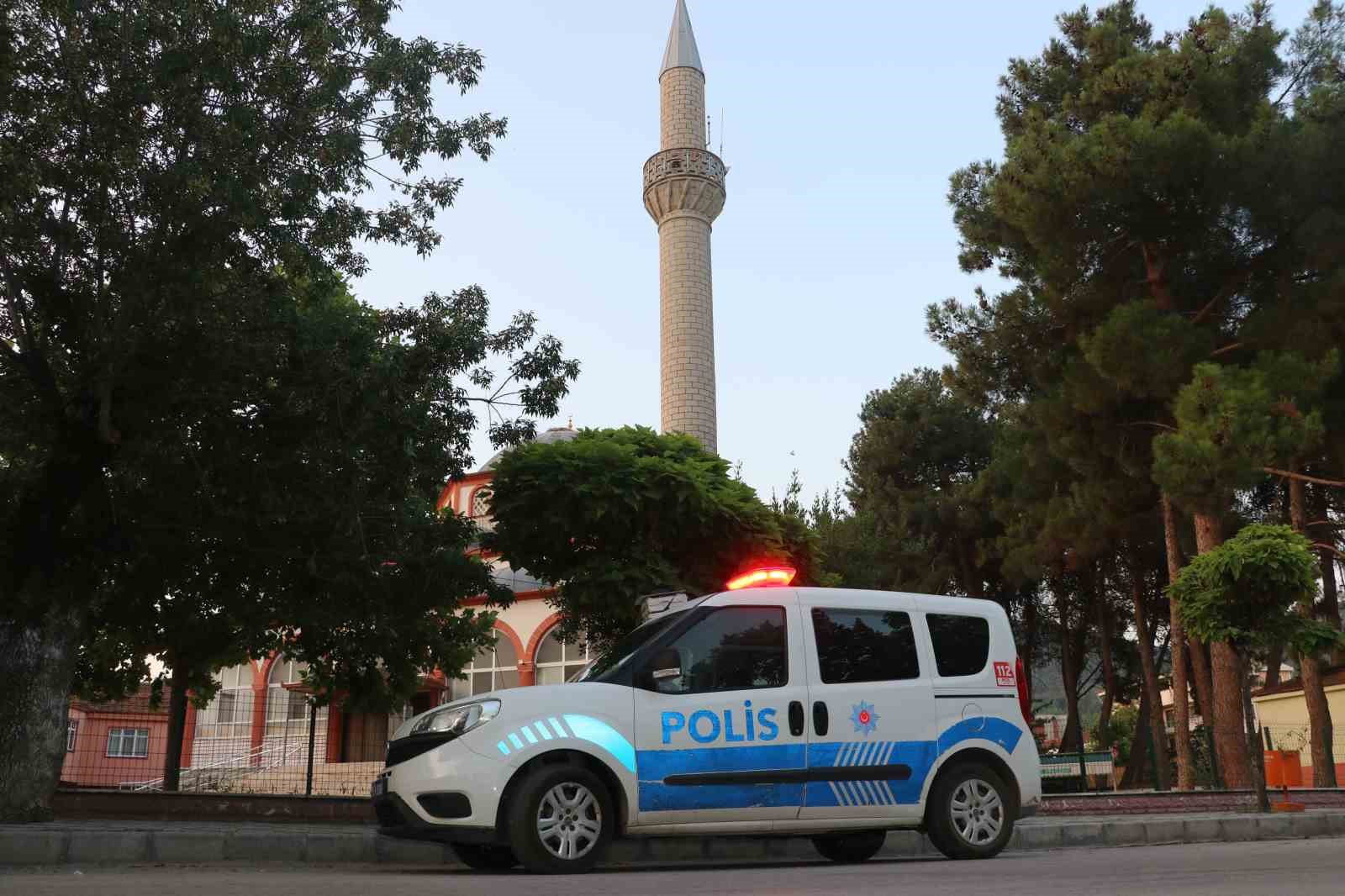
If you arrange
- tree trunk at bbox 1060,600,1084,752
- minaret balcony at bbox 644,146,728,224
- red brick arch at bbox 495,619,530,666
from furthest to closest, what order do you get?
minaret balcony at bbox 644,146,728,224
tree trunk at bbox 1060,600,1084,752
red brick arch at bbox 495,619,530,666

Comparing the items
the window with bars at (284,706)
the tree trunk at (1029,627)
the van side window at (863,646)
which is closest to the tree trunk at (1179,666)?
the tree trunk at (1029,627)

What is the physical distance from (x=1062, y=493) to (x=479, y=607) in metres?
15.4

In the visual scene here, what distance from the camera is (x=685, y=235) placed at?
1559 inches

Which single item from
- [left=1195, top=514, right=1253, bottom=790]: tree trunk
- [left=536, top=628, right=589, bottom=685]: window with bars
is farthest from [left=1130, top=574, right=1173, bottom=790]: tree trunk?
[left=536, top=628, right=589, bottom=685]: window with bars

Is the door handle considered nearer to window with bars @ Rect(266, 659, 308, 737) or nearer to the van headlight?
the van headlight

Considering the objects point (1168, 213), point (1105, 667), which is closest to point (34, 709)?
point (1168, 213)

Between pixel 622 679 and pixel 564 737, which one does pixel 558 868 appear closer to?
pixel 564 737

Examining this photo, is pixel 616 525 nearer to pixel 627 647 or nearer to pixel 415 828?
pixel 627 647

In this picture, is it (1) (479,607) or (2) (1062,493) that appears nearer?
(2) (1062,493)

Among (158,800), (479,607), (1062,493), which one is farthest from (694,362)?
(158,800)

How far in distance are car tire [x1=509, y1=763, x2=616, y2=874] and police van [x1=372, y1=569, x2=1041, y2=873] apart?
1 cm

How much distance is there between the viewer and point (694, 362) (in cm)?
3794

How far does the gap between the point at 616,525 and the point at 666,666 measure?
389 inches

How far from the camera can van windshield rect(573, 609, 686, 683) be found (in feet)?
25.6
